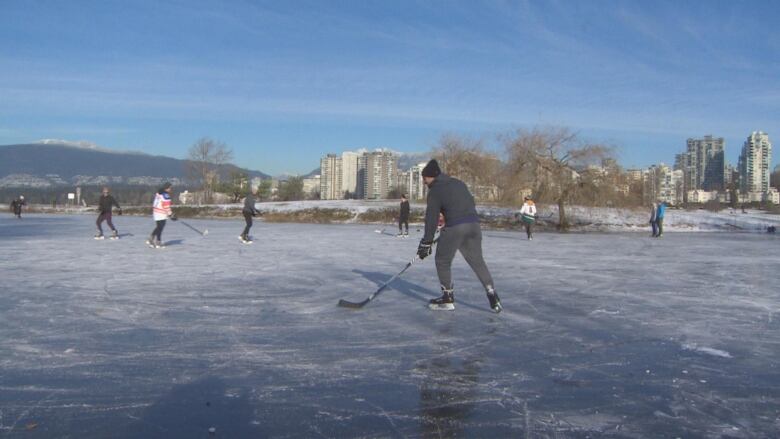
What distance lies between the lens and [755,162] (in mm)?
131000

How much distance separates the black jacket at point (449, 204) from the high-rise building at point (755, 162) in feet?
457

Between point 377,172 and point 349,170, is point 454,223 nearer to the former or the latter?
point 377,172

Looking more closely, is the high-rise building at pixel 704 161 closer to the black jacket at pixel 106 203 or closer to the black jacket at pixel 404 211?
the black jacket at pixel 404 211

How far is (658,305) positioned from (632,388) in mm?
3785

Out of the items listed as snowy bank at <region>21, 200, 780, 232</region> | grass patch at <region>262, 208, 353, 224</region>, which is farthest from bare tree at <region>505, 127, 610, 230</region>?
grass patch at <region>262, 208, 353, 224</region>

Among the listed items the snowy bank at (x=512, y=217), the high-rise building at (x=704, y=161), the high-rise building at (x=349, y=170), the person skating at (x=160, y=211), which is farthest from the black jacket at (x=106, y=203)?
the high-rise building at (x=349, y=170)

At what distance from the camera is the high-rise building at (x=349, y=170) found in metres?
166

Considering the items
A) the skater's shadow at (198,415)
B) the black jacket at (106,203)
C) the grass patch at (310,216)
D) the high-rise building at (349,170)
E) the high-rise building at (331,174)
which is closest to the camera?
the skater's shadow at (198,415)

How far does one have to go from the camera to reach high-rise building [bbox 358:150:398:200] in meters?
152

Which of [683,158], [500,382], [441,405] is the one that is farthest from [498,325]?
[683,158]

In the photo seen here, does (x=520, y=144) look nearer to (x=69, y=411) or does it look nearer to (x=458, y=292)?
(x=458, y=292)

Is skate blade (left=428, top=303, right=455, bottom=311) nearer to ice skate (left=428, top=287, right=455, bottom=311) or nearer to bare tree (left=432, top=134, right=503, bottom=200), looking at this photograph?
ice skate (left=428, top=287, right=455, bottom=311)

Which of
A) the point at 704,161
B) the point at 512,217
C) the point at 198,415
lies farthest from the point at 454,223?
the point at 704,161

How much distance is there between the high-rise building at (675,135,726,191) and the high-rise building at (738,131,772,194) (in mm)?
7052
